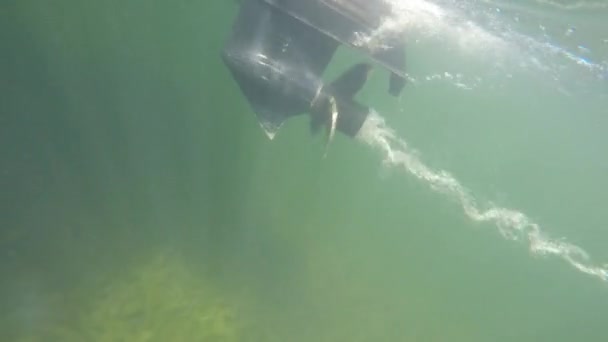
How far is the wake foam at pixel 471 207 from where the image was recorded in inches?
612

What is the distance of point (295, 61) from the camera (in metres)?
7.76

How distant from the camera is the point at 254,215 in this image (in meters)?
10.2

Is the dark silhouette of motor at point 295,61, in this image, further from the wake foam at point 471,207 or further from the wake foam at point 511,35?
the wake foam at point 471,207

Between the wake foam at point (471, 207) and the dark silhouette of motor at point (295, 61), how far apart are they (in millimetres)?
6267

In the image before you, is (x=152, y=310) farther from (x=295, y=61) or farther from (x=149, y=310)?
(x=295, y=61)

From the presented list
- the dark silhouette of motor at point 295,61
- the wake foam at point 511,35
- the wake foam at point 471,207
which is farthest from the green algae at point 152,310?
the wake foam at point 471,207

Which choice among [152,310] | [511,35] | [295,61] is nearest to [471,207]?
[511,35]

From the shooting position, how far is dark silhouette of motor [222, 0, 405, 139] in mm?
7449

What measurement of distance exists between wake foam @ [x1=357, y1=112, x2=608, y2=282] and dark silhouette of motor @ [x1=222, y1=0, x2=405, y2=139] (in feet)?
20.6

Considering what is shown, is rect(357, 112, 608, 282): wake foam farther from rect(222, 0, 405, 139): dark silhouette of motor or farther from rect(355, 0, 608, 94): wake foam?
rect(222, 0, 405, 139): dark silhouette of motor

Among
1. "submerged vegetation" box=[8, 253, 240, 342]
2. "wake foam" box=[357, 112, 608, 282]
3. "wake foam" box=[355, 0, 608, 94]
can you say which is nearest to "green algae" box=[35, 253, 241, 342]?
"submerged vegetation" box=[8, 253, 240, 342]

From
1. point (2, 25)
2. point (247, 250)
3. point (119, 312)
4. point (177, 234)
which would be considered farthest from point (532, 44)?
point (2, 25)

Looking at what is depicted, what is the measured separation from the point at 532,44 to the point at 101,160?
425 inches

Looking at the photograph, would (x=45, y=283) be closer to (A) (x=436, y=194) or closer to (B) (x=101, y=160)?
(B) (x=101, y=160)
